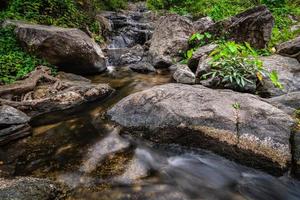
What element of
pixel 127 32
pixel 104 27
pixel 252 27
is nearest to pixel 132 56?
pixel 104 27

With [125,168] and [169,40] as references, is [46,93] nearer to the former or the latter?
[125,168]

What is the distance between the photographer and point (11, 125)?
4.69m

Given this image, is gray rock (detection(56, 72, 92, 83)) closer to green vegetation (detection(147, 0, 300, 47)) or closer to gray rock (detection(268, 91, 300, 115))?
gray rock (detection(268, 91, 300, 115))

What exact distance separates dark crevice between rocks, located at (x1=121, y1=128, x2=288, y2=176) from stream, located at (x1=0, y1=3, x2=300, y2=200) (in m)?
0.08

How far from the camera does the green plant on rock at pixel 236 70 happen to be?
5828 mm

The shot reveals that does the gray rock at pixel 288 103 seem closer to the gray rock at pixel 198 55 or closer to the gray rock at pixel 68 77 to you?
the gray rock at pixel 198 55

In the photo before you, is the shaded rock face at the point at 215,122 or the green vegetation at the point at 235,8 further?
the green vegetation at the point at 235,8

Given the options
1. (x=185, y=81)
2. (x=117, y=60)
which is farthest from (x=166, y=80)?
(x=117, y=60)

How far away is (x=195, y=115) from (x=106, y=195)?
5.88 feet

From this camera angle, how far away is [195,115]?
4.23 metres

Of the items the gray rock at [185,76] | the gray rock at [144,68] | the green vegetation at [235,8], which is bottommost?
the gray rock at [144,68]

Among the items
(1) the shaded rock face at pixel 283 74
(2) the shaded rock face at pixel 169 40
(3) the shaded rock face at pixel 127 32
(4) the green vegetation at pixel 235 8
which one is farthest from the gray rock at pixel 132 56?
(1) the shaded rock face at pixel 283 74

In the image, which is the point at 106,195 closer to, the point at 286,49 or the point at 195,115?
the point at 195,115

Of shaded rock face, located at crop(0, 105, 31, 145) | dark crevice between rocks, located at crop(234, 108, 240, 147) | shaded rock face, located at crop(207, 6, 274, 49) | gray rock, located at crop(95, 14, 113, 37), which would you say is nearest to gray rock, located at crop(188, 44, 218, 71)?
shaded rock face, located at crop(207, 6, 274, 49)
